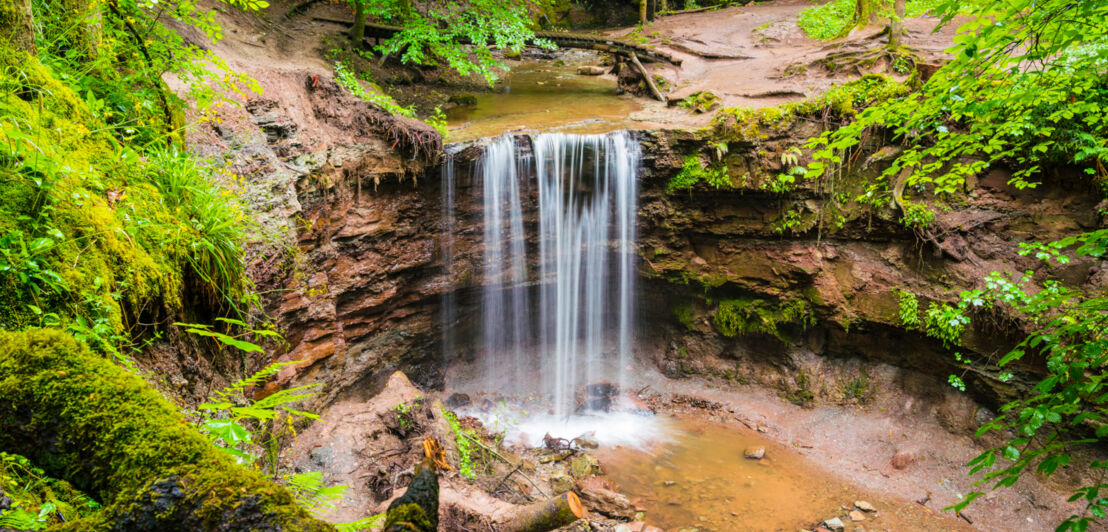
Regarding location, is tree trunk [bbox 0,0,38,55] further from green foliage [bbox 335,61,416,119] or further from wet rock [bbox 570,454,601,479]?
wet rock [bbox 570,454,601,479]

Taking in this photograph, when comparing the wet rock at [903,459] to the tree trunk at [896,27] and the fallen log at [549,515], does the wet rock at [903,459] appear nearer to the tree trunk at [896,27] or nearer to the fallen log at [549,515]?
the fallen log at [549,515]

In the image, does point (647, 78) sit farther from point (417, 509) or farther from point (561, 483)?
point (417, 509)

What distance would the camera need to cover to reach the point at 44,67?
301cm

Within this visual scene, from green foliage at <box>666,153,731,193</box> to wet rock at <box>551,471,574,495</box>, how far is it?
16.0 ft

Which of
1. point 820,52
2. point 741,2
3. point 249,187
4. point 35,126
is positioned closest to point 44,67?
point 35,126

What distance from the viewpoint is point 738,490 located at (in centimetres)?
684

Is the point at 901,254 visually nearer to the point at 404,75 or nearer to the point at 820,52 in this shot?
the point at 820,52

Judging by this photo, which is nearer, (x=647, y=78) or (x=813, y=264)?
(x=813, y=264)

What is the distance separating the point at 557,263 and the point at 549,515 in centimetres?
539

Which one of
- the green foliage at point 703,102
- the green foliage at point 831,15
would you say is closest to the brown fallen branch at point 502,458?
the green foliage at point 703,102

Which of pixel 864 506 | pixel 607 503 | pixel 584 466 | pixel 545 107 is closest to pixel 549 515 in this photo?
pixel 607 503

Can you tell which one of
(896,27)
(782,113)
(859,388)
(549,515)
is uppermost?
(896,27)

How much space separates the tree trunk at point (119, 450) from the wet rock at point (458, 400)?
753 centimetres

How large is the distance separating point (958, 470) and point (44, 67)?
396 inches
